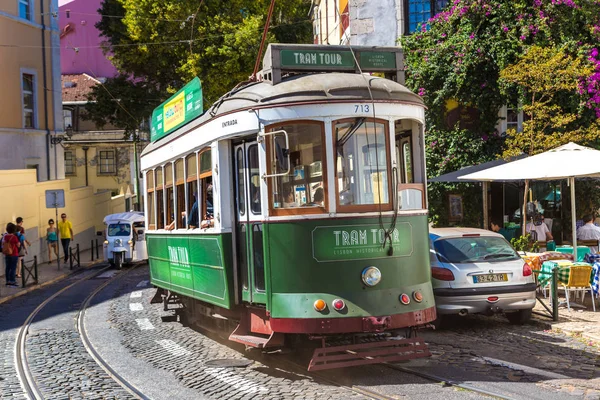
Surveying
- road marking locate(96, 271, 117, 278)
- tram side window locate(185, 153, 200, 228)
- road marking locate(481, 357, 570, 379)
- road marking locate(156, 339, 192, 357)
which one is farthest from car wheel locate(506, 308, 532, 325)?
road marking locate(96, 271, 117, 278)

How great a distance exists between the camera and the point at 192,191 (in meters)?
11.1

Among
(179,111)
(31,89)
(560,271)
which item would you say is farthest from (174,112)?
(31,89)

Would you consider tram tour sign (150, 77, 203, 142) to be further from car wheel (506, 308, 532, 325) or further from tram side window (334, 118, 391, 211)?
car wheel (506, 308, 532, 325)

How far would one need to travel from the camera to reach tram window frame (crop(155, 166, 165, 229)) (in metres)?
12.9

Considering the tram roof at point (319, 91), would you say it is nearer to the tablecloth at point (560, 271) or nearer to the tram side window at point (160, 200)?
the tram side window at point (160, 200)

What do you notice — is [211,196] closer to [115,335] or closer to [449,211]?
[115,335]

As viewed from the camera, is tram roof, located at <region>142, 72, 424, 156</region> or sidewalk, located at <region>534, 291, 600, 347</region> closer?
tram roof, located at <region>142, 72, 424, 156</region>

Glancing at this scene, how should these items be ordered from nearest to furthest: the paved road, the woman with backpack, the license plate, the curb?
the paved road < the license plate < the curb < the woman with backpack

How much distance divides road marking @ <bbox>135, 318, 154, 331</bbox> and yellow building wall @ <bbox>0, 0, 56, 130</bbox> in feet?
66.6

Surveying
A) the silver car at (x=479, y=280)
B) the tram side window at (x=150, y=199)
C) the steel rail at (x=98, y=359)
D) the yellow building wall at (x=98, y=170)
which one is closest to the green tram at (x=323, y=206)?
the steel rail at (x=98, y=359)

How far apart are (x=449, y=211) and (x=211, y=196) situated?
14.3 m

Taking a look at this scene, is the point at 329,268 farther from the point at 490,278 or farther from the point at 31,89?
the point at 31,89

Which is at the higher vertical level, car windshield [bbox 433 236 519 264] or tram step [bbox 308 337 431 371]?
car windshield [bbox 433 236 519 264]

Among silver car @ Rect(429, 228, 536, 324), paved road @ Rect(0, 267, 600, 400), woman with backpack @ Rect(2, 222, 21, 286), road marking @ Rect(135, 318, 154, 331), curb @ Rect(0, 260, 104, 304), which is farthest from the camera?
woman with backpack @ Rect(2, 222, 21, 286)
